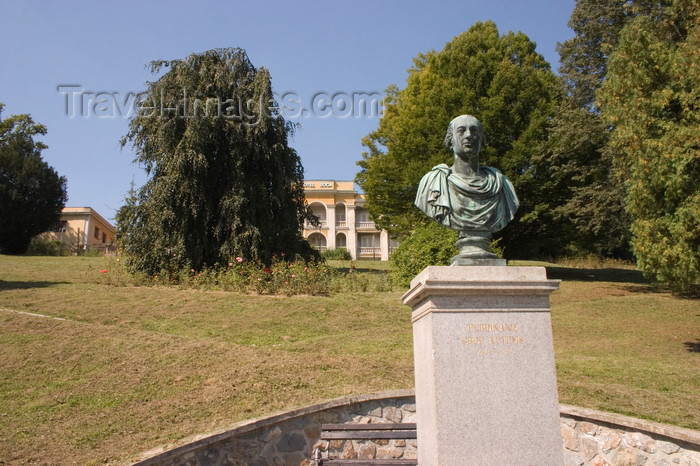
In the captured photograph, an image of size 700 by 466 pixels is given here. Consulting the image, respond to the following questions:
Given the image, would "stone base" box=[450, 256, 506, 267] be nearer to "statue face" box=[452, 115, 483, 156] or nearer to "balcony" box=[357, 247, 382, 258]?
"statue face" box=[452, 115, 483, 156]

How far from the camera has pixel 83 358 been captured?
867 cm

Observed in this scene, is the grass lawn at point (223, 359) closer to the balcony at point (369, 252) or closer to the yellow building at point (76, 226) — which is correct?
Result: the balcony at point (369, 252)

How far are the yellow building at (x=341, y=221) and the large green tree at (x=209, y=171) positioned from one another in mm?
30222

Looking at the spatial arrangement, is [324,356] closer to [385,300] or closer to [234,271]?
[385,300]

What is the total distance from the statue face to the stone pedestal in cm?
133

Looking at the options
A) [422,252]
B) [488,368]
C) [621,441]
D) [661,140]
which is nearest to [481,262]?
[488,368]

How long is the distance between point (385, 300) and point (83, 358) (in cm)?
711

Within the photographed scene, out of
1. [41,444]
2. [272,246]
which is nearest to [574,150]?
[272,246]

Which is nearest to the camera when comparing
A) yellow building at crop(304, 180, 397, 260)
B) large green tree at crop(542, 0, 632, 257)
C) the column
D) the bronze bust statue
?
the bronze bust statue

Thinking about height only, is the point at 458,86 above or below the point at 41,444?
above

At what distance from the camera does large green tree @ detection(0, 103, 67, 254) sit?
33.9 m

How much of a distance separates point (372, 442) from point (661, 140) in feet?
27.0

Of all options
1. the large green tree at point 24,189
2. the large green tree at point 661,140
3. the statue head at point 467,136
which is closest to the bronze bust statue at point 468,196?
the statue head at point 467,136

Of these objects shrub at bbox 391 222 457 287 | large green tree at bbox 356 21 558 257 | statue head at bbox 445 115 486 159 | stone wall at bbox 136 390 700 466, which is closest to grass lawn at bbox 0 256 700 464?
stone wall at bbox 136 390 700 466
